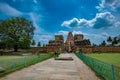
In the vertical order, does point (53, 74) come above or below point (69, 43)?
below

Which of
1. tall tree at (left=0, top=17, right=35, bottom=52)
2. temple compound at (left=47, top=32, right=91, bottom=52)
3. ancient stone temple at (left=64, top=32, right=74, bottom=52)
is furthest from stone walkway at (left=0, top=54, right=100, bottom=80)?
ancient stone temple at (left=64, top=32, right=74, bottom=52)

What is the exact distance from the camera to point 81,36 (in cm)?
9425

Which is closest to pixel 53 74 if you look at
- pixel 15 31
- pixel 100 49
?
pixel 15 31

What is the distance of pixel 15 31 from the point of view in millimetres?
60000

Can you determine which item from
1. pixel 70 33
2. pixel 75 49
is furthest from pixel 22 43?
pixel 70 33

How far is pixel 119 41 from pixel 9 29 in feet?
195

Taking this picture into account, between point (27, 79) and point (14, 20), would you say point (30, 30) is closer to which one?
point (14, 20)

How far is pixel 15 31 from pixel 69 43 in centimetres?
3531

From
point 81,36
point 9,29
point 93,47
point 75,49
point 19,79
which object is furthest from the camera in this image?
point 81,36

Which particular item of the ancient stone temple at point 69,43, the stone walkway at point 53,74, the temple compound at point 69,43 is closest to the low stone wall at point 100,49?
the temple compound at point 69,43

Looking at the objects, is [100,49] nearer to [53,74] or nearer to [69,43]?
[69,43]

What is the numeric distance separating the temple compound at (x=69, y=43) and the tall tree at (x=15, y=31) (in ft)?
54.7

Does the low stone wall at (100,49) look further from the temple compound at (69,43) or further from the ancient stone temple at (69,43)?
the ancient stone temple at (69,43)

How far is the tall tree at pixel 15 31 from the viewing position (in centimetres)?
5875
